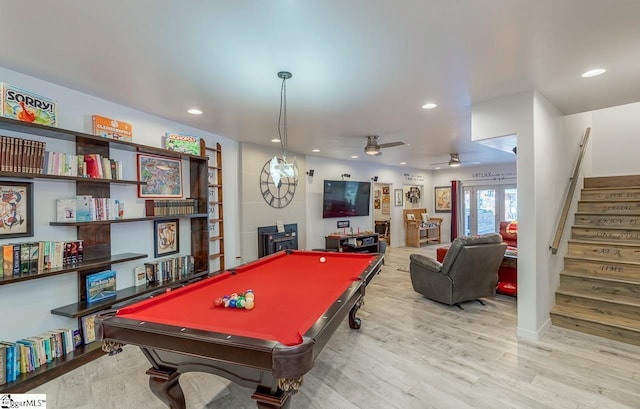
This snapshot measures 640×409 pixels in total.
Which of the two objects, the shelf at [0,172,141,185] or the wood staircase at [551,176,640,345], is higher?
the shelf at [0,172,141,185]

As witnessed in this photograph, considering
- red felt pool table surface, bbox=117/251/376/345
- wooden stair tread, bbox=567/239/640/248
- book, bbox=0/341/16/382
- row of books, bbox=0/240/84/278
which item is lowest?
book, bbox=0/341/16/382

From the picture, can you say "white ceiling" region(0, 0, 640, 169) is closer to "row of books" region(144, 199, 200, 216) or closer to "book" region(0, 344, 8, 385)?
"row of books" region(144, 199, 200, 216)

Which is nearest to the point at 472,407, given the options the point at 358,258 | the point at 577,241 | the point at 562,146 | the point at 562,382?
the point at 562,382

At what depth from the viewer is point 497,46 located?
6.87 ft

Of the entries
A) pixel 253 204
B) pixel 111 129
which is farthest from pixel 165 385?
pixel 253 204

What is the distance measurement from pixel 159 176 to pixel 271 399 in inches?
127

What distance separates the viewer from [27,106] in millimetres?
2416

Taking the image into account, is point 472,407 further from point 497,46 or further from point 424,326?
point 497,46

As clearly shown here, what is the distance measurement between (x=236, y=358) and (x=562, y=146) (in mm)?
4417

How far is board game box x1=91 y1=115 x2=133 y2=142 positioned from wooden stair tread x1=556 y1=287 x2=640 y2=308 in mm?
5269

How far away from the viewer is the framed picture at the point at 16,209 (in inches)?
94.4

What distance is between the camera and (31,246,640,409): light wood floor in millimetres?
2174

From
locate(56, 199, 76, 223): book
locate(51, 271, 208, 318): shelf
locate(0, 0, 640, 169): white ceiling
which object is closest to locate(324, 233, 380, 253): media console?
locate(51, 271, 208, 318): shelf

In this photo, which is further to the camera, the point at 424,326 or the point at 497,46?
the point at 424,326
